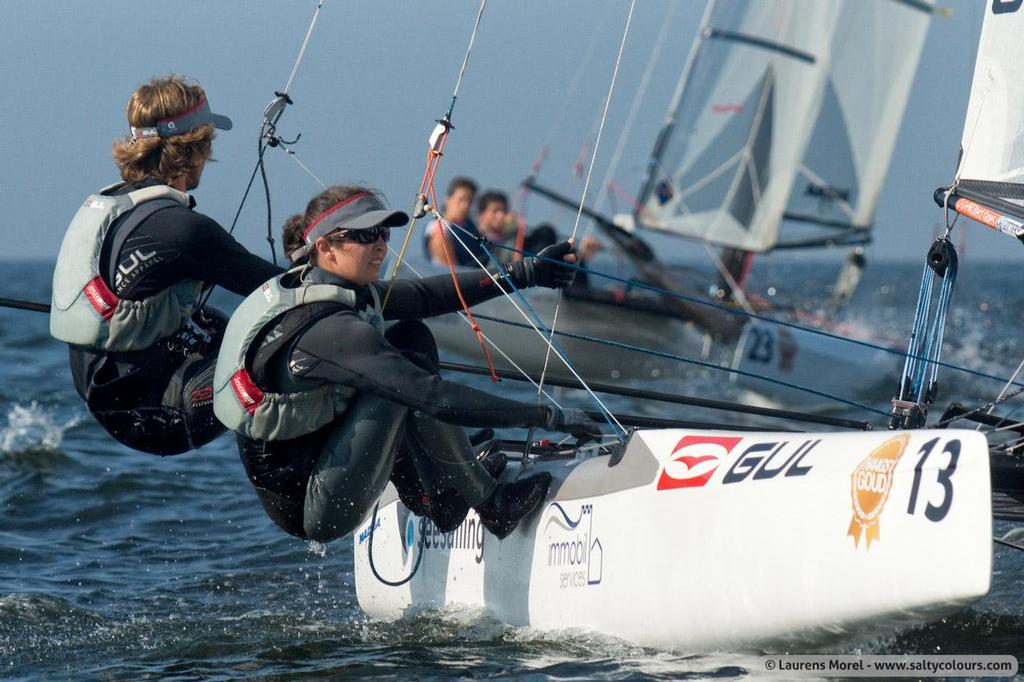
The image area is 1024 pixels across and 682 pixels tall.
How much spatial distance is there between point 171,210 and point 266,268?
252 millimetres

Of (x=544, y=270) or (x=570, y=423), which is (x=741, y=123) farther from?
(x=570, y=423)

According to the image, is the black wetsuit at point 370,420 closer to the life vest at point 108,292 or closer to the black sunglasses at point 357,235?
the black sunglasses at point 357,235

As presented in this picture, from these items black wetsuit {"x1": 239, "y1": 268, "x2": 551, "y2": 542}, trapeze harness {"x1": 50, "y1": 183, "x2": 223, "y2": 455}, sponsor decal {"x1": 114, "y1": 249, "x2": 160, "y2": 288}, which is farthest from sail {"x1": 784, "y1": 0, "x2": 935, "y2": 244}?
sponsor decal {"x1": 114, "y1": 249, "x2": 160, "y2": 288}

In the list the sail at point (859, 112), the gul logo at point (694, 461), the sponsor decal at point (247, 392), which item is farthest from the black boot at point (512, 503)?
the sail at point (859, 112)

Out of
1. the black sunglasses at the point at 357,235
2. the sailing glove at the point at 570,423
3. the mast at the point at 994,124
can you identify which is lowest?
the sailing glove at the point at 570,423

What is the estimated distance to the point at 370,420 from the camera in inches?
115

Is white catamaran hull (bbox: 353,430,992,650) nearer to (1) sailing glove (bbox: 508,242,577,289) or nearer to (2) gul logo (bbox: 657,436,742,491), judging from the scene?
(2) gul logo (bbox: 657,436,742,491)

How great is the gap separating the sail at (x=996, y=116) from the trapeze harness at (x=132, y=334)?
196 cm

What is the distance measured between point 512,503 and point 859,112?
28.7ft

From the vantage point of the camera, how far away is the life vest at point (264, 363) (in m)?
2.82

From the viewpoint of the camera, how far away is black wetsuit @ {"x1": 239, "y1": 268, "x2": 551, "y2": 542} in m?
2.75

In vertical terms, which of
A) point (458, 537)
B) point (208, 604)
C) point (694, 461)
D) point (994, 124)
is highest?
point (994, 124)

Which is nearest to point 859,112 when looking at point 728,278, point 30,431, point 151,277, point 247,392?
point 728,278

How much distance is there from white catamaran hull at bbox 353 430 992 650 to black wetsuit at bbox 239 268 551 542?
0.83 ft
